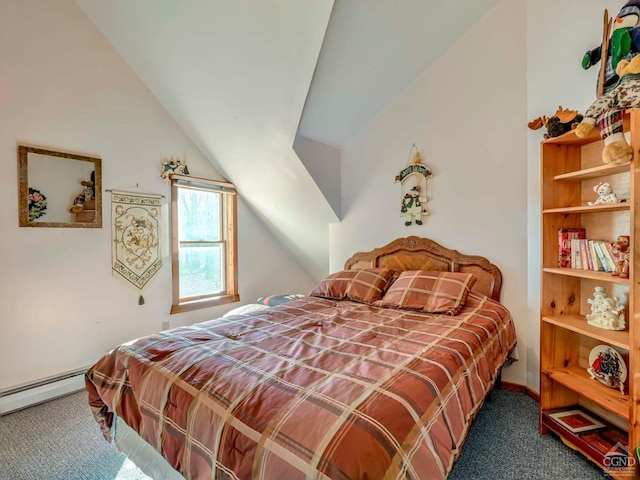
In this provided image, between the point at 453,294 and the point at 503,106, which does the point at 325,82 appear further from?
the point at 453,294

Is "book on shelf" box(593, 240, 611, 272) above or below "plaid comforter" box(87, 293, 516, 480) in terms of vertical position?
above

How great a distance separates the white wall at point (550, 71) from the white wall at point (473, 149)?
6 centimetres

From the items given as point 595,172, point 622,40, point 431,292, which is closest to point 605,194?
point 595,172

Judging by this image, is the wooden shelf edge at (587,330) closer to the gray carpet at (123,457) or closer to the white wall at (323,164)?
the gray carpet at (123,457)

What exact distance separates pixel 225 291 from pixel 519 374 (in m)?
3.09

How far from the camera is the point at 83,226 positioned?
8.52 ft

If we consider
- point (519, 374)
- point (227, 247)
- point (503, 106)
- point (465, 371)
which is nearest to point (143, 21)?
point (227, 247)

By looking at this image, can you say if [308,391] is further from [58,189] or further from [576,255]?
[58,189]

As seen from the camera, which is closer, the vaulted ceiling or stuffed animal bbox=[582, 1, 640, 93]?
stuffed animal bbox=[582, 1, 640, 93]

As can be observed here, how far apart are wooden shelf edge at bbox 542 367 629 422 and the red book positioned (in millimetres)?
615

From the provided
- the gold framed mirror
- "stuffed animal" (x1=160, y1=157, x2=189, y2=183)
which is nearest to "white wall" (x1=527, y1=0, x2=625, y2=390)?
"stuffed animal" (x1=160, y1=157, x2=189, y2=183)

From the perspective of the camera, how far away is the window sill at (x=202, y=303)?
322 centimetres

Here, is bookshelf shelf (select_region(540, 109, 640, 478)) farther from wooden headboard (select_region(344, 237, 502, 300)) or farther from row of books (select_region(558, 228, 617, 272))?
wooden headboard (select_region(344, 237, 502, 300))

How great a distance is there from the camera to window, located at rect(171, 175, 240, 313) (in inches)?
128
